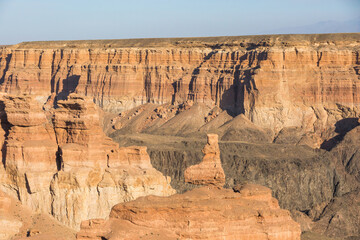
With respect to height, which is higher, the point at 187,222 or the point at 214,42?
the point at 187,222

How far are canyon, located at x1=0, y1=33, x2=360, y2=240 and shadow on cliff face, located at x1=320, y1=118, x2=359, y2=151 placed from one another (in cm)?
35

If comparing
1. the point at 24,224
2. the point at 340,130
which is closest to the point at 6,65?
the point at 340,130

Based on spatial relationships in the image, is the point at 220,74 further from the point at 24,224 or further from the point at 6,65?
the point at 24,224

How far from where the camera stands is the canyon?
49.5 meters

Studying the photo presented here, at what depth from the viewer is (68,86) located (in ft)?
522

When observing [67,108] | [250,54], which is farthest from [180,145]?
[67,108]

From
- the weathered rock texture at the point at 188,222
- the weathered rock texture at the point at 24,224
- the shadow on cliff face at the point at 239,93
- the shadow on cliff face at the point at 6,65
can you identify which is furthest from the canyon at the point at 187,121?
the weathered rock texture at the point at 188,222

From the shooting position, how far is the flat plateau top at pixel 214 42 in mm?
139125

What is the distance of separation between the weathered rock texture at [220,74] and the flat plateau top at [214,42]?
21 cm

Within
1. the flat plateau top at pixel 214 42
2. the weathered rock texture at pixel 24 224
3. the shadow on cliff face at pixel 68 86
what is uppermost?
the flat plateau top at pixel 214 42

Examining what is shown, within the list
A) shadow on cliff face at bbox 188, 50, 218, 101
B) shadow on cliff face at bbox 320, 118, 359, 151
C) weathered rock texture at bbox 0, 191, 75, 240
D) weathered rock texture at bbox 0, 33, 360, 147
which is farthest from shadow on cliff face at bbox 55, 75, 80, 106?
weathered rock texture at bbox 0, 191, 75, 240

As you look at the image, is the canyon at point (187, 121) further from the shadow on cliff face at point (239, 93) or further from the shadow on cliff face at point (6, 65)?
the shadow on cliff face at point (6, 65)

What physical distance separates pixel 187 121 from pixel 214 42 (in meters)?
24.5

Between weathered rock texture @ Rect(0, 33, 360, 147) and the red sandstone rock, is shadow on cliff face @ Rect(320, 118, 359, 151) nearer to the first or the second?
weathered rock texture @ Rect(0, 33, 360, 147)
